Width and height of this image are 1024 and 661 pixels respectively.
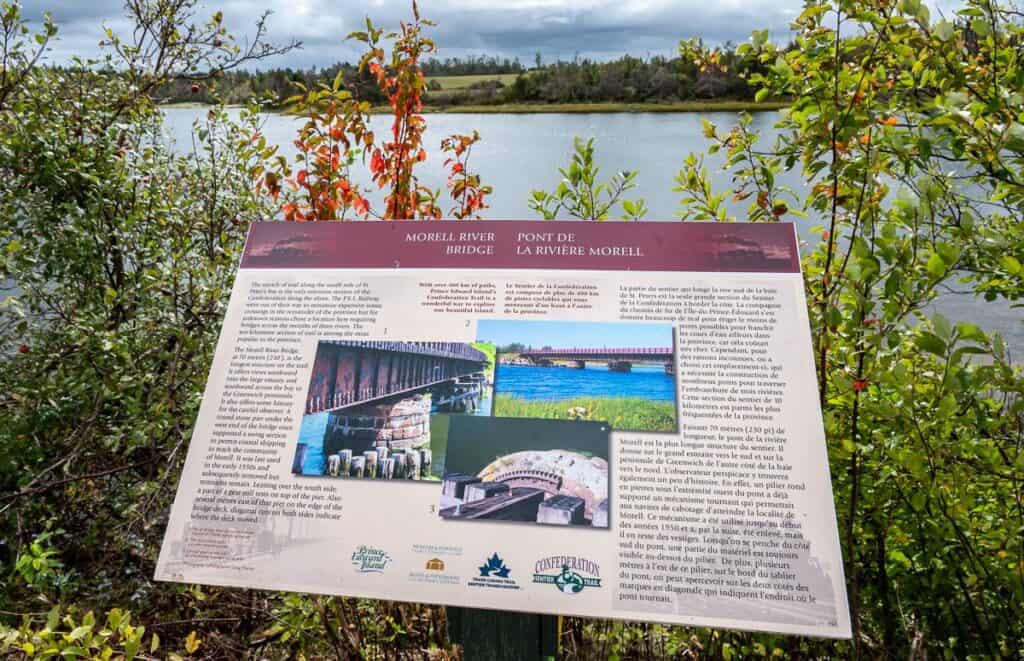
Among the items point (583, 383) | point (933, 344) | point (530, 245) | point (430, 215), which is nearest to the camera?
point (933, 344)

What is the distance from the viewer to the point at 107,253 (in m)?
3.04

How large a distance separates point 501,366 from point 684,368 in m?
0.44

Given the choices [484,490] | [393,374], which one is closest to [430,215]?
[393,374]

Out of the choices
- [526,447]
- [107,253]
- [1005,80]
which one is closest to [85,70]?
[107,253]

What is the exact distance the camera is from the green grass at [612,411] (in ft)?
5.06

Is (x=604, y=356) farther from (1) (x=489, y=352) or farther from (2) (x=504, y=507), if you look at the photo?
(2) (x=504, y=507)

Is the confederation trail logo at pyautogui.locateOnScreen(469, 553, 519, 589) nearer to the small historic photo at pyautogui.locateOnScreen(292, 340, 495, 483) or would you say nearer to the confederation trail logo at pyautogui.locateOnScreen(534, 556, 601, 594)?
the confederation trail logo at pyautogui.locateOnScreen(534, 556, 601, 594)

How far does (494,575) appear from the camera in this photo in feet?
4.76

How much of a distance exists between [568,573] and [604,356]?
512 millimetres

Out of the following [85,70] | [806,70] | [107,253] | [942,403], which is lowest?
[942,403]

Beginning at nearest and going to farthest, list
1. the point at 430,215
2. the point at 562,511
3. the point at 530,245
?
the point at 562,511
the point at 530,245
the point at 430,215

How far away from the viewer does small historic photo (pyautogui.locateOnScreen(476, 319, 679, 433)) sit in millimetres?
1559

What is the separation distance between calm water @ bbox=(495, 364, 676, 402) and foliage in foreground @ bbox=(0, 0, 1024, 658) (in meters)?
0.46

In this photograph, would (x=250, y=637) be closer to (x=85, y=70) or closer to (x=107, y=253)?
(x=107, y=253)
